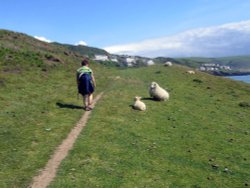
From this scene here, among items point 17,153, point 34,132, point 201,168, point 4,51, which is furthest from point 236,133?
point 4,51

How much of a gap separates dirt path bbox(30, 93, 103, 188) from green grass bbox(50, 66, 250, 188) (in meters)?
0.37

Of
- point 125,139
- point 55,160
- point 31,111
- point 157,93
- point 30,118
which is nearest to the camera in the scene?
point 55,160

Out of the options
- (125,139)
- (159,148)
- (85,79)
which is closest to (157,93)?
(85,79)

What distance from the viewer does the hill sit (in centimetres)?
1867

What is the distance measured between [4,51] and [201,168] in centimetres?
5443

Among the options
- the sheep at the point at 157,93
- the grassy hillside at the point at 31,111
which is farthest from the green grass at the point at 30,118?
the sheep at the point at 157,93

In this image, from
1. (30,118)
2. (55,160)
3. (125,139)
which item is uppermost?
(30,118)

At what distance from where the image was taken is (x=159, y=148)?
936 inches

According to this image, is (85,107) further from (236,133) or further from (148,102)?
(236,133)

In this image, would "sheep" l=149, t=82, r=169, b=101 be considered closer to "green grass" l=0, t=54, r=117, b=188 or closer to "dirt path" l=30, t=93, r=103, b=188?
"green grass" l=0, t=54, r=117, b=188

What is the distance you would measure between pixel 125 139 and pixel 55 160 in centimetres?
621

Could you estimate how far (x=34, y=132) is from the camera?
24.7 metres

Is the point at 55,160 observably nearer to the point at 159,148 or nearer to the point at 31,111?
the point at 159,148

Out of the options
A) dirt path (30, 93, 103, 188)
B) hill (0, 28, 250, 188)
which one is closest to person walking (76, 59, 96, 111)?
hill (0, 28, 250, 188)
